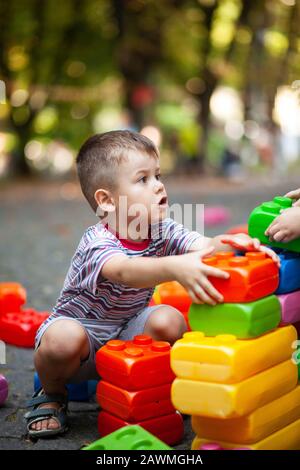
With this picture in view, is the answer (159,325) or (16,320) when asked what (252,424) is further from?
(16,320)

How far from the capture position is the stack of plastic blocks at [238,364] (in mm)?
1958

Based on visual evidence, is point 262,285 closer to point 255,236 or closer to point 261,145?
point 255,236

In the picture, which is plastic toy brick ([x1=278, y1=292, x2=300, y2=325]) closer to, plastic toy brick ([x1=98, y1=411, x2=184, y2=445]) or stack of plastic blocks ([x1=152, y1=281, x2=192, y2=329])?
plastic toy brick ([x1=98, y1=411, x2=184, y2=445])

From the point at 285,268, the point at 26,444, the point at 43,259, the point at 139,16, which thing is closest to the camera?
the point at 285,268

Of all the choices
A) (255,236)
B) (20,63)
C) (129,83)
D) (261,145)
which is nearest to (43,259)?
(255,236)

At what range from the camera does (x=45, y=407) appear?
2.56m

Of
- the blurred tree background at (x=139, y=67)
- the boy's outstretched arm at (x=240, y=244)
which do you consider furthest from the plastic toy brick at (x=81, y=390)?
the blurred tree background at (x=139, y=67)

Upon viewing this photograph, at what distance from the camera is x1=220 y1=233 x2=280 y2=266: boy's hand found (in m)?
2.19

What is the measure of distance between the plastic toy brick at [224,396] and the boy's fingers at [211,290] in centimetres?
24

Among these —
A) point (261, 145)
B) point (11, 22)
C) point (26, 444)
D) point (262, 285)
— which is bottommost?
point (261, 145)

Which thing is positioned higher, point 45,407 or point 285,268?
point 285,268

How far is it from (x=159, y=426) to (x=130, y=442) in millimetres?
390

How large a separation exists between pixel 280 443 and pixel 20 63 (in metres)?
15.2

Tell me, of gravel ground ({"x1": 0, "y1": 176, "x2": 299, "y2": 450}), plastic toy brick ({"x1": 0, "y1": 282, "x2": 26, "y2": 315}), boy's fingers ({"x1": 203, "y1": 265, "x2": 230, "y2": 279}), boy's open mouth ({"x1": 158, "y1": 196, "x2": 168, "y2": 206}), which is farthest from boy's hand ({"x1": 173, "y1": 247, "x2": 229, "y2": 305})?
plastic toy brick ({"x1": 0, "y1": 282, "x2": 26, "y2": 315})
